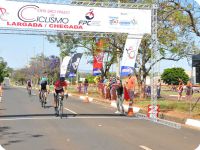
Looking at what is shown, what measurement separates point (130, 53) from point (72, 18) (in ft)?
12.9

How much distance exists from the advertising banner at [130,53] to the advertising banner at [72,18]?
0.57 m

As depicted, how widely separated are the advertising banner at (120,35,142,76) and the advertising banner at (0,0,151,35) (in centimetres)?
57

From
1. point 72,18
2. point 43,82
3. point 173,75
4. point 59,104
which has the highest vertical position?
point 72,18

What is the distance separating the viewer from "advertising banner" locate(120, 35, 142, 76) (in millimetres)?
21188

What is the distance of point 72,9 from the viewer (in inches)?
776

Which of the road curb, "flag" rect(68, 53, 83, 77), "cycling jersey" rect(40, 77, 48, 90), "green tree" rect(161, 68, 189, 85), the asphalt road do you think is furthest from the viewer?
"green tree" rect(161, 68, 189, 85)

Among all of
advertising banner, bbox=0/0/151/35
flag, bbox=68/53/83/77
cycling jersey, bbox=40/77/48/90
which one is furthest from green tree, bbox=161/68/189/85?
advertising banner, bbox=0/0/151/35

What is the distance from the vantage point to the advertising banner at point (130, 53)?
21188mm

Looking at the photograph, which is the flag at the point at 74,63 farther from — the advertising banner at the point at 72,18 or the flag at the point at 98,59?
the advertising banner at the point at 72,18

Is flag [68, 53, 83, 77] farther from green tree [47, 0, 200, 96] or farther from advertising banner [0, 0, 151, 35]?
advertising banner [0, 0, 151, 35]

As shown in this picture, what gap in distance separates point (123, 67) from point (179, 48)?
10251mm

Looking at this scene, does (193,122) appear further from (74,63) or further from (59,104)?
(74,63)

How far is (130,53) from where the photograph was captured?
72.8 ft

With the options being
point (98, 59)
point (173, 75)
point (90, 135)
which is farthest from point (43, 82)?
point (173, 75)
